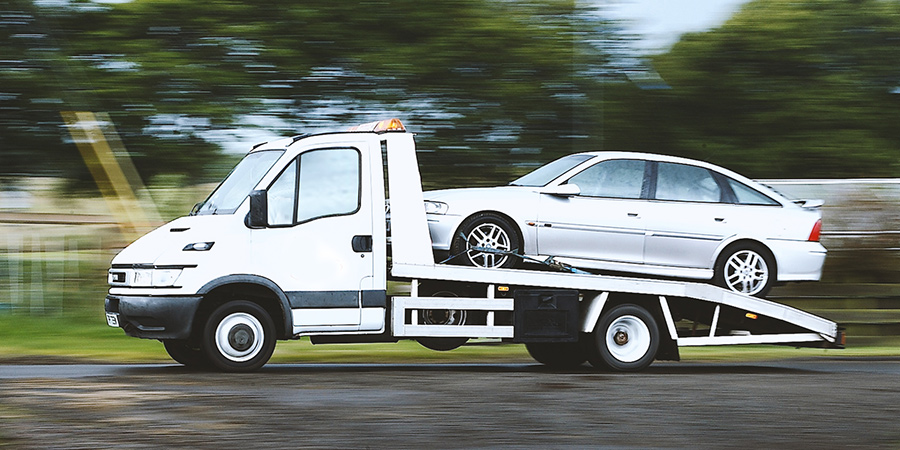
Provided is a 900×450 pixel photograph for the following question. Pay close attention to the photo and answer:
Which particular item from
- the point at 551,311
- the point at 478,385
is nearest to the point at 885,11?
the point at 551,311

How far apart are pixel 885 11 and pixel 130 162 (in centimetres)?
1392

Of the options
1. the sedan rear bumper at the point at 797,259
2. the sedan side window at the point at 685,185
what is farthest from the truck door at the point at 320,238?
the sedan rear bumper at the point at 797,259

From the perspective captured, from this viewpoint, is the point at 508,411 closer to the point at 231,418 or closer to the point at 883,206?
the point at 231,418

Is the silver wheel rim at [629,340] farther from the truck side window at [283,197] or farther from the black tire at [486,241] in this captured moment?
the truck side window at [283,197]

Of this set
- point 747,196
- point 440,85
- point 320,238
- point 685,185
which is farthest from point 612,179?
point 440,85

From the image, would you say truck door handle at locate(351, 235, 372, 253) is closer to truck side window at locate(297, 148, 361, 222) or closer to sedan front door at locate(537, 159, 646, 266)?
truck side window at locate(297, 148, 361, 222)

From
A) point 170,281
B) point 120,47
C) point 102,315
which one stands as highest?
point 120,47

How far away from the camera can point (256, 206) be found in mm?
10328

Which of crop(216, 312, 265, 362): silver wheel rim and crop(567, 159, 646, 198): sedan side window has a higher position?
crop(567, 159, 646, 198): sedan side window

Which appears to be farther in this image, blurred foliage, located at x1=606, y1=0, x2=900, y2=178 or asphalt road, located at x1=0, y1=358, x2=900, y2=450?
blurred foliage, located at x1=606, y1=0, x2=900, y2=178

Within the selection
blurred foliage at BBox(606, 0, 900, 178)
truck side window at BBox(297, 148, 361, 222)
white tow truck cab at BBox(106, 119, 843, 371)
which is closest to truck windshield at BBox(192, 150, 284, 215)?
white tow truck cab at BBox(106, 119, 843, 371)

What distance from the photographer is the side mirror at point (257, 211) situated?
10312 millimetres

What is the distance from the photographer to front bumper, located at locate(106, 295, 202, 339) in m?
10.2

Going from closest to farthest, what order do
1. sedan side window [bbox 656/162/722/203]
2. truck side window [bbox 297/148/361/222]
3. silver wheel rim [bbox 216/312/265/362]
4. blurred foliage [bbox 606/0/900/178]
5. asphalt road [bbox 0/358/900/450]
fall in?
1. asphalt road [bbox 0/358/900/450]
2. silver wheel rim [bbox 216/312/265/362]
3. truck side window [bbox 297/148/361/222]
4. sedan side window [bbox 656/162/722/203]
5. blurred foliage [bbox 606/0/900/178]
